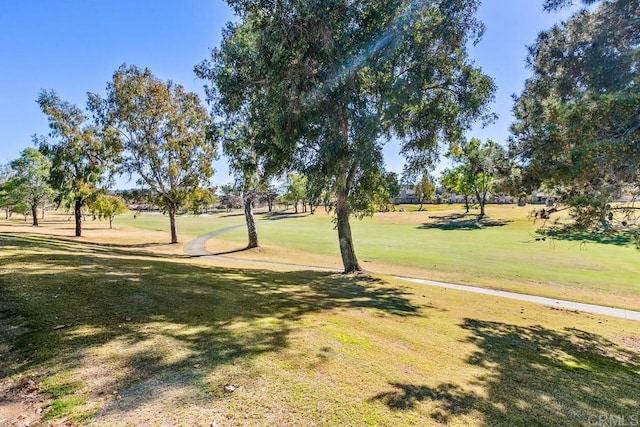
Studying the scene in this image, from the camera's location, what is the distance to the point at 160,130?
29031mm

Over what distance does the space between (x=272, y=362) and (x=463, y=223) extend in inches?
2043

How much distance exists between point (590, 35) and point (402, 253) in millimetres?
19245

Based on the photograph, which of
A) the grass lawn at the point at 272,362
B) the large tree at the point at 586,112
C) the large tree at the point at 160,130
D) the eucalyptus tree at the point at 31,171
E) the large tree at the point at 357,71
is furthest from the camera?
the eucalyptus tree at the point at 31,171

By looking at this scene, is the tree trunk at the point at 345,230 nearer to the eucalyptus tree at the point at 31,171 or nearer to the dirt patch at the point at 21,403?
the dirt patch at the point at 21,403

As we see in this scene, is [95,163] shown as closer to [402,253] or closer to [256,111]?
[256,111]

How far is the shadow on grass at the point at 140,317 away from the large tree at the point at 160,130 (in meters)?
19.2

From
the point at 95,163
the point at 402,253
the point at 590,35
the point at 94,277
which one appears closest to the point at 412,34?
the point at 590,35

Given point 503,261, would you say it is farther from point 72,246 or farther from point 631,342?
point 72,246

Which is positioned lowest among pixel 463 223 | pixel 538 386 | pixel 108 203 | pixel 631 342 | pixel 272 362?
pixel 463 223

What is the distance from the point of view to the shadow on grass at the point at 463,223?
47.5m

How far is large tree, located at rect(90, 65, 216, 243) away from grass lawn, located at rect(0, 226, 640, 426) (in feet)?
71.0

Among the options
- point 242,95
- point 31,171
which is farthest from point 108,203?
point 242,95

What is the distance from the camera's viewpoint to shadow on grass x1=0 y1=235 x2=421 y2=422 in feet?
13.9

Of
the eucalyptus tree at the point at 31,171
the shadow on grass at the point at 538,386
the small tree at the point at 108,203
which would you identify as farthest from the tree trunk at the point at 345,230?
the eucalyptus tree at the point at 31,171
